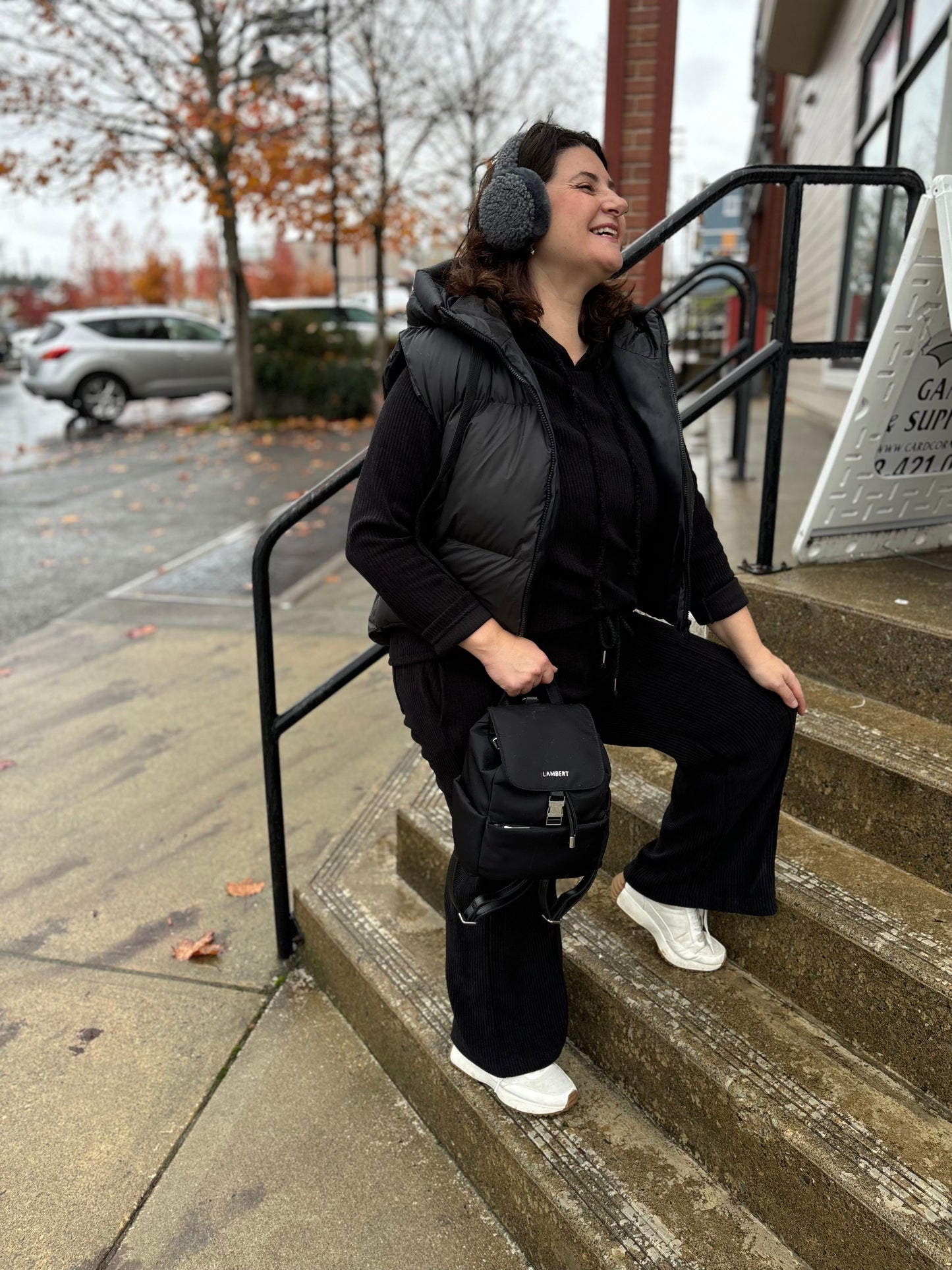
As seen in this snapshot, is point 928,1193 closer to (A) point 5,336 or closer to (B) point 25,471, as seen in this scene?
(B) point 25,471

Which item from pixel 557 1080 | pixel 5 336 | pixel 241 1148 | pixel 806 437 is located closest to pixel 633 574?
pixel 557 1080

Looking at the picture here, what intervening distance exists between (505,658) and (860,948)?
34.4 inches

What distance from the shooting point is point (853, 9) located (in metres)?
8.19

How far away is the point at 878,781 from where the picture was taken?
2.12m

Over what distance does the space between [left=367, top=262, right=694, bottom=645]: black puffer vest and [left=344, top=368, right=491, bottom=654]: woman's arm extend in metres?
0.02

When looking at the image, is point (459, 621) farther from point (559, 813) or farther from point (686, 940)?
point (686, 940)

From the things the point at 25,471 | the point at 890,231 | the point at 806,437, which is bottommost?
the point at 25,471

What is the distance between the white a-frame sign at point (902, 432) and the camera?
2.48 meters

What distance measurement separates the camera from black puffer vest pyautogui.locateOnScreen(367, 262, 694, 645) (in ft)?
5.32

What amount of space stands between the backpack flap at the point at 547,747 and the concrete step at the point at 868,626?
1132mm

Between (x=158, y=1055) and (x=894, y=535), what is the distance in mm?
2548

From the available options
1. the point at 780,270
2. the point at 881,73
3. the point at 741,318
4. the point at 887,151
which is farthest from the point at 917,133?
the point at 780,270

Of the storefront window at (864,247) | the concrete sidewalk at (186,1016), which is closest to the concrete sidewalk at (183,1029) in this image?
the concrete sidewalk at (186,1016)

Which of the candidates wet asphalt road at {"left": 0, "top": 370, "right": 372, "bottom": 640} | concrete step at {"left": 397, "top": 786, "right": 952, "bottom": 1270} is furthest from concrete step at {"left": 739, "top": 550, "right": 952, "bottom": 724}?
wet asphalt road at {"left": 0, "top": 370, "right": 372, "bottom": 640}
